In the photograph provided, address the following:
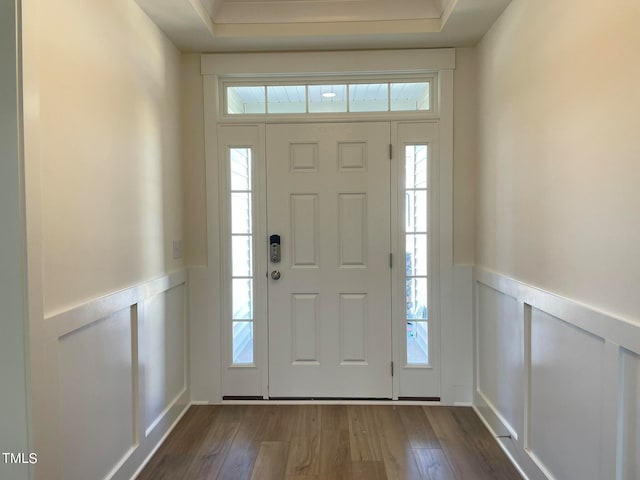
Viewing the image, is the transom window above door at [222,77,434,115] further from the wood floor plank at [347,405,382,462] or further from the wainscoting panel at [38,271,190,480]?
the wood floor plank at [347,405,382,462]

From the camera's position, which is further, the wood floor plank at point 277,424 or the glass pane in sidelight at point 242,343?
the glass pane in sidelight at point 242,343

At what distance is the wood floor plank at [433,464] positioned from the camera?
6.39 feet

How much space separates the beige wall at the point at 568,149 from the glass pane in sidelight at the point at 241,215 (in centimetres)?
158

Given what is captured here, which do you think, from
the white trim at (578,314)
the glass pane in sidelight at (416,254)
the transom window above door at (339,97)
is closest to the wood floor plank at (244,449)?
the glass pane in sidelight at (416,254)

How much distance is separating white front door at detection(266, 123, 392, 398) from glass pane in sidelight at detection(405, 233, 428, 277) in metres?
0.15

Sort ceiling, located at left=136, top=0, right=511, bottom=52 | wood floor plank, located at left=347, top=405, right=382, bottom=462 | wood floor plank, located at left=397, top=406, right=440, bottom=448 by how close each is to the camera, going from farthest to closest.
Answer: ceiling, located at left=136, top=0, right=511, bottom=52, wood floor plank, located at left=397, top=406, right=440, bottom=448, wood floor plank, located at left=347, top=405, right=382, bottom=462

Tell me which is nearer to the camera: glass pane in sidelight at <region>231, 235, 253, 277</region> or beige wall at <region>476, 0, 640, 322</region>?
beige wall at <region>476, 0, 640, 322</region>

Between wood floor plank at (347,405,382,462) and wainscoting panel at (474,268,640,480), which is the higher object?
wainscoting panel at (474,268,640,480)

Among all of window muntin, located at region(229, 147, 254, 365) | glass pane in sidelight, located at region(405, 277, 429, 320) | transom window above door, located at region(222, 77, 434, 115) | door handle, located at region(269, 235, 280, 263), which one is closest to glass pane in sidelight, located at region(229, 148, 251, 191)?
window muntin, located at region(229, 147, 254, 365)

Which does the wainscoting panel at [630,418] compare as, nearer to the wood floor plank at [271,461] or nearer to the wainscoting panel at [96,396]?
the wood floor plank at [271,461]

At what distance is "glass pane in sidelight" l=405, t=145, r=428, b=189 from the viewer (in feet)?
8.76

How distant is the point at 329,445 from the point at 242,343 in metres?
0.93

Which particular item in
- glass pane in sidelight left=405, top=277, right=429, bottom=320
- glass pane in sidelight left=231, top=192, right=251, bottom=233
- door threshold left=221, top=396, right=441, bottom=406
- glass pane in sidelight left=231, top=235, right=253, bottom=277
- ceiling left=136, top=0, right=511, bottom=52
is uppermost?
ceiling left=136, top=0, right=511, bottom=52

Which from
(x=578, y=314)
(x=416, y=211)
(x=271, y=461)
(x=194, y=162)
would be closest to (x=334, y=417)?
(x=271, y=461)
